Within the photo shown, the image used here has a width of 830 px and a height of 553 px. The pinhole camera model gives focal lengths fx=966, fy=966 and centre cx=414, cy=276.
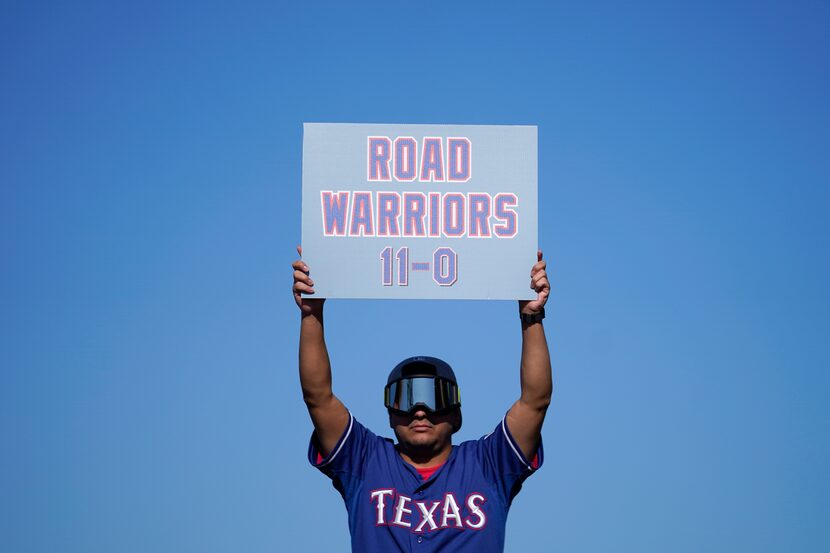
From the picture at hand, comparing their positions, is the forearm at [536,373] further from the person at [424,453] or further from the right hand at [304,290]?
the right hand at [304,290]

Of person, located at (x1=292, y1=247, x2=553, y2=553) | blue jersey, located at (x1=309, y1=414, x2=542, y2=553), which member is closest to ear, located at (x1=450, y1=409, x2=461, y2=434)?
person, located at (x1=292, y1=247, x2=553, y2=553)

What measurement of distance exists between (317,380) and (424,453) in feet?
2.79

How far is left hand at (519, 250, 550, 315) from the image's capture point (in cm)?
630

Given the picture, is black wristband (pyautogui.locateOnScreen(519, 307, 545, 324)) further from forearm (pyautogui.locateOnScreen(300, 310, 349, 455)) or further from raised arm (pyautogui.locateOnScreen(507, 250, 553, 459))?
forearm (pyautogui.locateOnScreen(300, 310, 349, 455))

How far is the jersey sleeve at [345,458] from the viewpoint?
6137mm

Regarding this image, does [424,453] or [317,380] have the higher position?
[317,380]

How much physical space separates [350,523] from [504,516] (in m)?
0.98

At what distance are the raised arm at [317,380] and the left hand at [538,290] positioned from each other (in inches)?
52.7

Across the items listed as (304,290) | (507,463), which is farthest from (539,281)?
(304,290)

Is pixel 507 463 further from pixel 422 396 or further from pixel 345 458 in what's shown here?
pixel 345 458

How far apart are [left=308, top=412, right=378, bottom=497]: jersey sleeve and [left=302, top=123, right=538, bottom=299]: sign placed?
91 centimetres

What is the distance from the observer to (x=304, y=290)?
626 cm

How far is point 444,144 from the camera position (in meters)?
6.63

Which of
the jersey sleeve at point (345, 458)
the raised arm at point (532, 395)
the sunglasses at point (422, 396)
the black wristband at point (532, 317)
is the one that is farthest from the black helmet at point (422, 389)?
the black wristband at point (532, 317)
